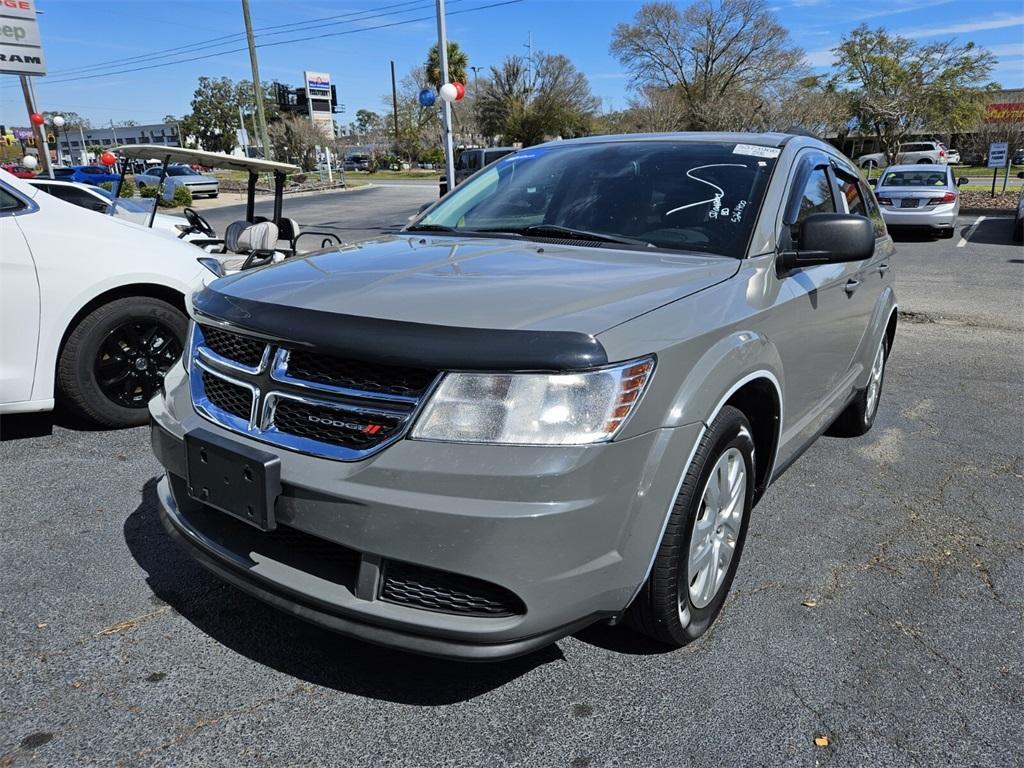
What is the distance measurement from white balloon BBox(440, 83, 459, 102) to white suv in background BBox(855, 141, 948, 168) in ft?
50.7

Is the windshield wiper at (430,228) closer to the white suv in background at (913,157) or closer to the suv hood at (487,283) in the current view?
the suv hood at (487,283)

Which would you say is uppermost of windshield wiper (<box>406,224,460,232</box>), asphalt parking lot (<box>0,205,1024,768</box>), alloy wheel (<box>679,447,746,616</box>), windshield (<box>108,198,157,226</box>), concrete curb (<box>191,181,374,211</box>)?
windshield wiper (<box>406,224,460,232</box>)

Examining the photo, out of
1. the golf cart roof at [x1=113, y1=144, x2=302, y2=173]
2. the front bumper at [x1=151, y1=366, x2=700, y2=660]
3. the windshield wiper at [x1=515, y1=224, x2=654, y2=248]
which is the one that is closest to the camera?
the front bumper at [x1=151, y1=366, x2=700, y2=660]

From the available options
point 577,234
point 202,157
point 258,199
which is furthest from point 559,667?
point 258,199

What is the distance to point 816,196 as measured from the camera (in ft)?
11.2

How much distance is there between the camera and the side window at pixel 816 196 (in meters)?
3.22

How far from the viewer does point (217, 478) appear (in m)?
2.09

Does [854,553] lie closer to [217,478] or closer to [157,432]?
[217,478]

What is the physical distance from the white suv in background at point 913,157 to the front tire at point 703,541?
25.1m

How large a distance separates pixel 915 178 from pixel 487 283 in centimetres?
1729

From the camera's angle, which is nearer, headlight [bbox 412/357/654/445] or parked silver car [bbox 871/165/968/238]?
headlight [bbox 412/357/654/445]

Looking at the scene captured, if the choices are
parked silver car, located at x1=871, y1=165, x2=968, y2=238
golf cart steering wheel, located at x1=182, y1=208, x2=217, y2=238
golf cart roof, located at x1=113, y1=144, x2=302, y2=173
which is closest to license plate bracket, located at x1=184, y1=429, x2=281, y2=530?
golf cart roof, located at x1=113, y1=144, x2=302, y2=173

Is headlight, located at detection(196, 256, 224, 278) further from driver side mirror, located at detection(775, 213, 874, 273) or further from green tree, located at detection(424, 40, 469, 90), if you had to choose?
green tree, located at detection(424, 40, 469, 90)

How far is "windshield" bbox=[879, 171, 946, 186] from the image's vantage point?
53.3ft
